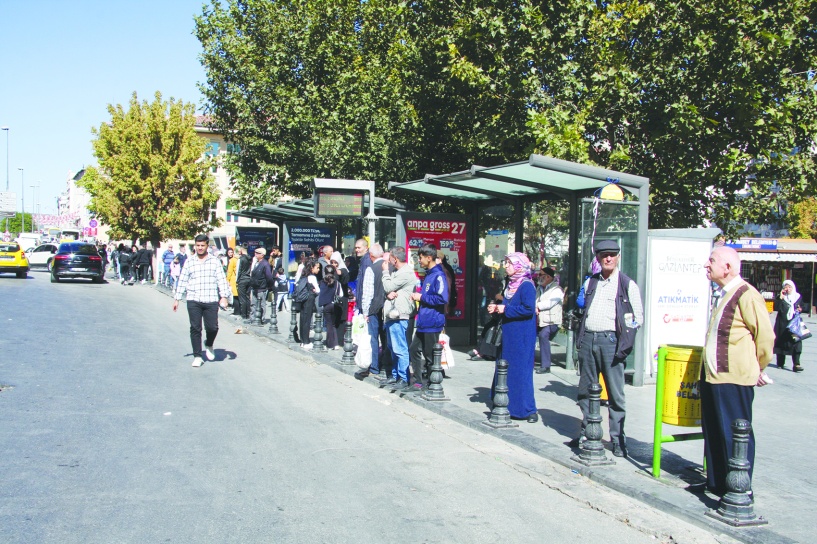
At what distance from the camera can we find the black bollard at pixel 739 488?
5.06 metres

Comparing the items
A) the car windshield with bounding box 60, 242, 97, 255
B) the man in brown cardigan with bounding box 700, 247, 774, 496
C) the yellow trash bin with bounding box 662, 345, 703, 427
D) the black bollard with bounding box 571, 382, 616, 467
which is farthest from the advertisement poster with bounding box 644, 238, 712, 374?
the car windshield with bounding box 60, 242, 97, 255

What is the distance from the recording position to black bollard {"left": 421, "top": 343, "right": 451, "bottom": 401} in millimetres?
9086

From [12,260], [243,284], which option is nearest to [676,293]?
[243,284]

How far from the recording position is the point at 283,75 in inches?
1090

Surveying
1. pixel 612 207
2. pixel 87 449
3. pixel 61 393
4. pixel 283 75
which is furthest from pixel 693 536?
pixel 283 75

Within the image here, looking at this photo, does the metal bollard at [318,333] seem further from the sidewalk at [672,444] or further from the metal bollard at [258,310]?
the metal bollard at [258,310]

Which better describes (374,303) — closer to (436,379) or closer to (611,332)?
(436,379)

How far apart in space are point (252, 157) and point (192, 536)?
2590 centimetres

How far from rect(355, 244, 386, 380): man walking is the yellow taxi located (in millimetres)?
28969

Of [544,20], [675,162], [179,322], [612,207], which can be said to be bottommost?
[179,322]

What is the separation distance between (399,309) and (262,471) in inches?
165

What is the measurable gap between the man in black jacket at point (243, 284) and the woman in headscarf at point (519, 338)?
467 inches

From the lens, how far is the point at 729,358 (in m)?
5.43

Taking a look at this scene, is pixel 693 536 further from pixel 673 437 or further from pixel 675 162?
Result: pixel 675 162
